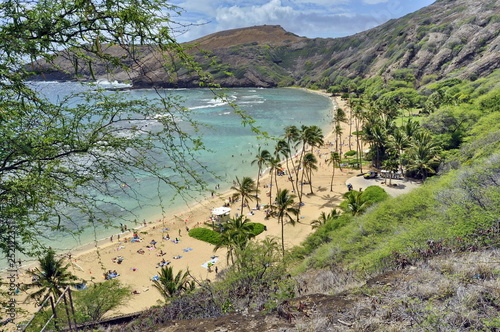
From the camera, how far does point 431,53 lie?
9844 cm

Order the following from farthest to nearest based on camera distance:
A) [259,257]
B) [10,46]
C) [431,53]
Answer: [431,53] → [259,257] → [10,46]

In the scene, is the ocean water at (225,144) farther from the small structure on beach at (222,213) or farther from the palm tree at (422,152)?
the palm tree at (422,152)

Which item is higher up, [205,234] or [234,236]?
[234,236]

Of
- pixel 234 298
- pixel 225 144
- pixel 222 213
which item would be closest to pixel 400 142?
pixel 222 213

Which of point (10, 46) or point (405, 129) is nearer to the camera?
point (10, 46)

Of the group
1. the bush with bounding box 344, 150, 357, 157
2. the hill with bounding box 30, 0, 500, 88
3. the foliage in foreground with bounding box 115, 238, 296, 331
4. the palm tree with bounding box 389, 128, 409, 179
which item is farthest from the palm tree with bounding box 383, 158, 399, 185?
the foliage in foreground with bounding box 115, 238, 296, 331

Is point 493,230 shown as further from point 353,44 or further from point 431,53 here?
point 353,44

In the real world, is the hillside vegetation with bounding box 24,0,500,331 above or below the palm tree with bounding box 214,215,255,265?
above

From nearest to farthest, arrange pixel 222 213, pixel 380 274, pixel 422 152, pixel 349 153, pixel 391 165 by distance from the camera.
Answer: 1. pixel 380 274
2. pixel 222 213
3. pixel 422 152
4. pixel 391 165
5. pixel 349 153

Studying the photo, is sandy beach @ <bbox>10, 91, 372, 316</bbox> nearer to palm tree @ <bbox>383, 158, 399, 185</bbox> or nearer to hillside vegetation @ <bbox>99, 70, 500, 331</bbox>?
palm tree @ <bbox>383, 158, 399, 185</bbox>

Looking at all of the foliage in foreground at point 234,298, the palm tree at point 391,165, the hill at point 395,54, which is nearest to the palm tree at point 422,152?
the palm tree at point 391,165

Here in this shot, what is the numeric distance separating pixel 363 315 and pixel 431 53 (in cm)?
11673

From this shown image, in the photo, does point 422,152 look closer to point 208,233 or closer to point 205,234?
point 208,233

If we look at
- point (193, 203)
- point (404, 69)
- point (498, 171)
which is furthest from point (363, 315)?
point (404, 69)
